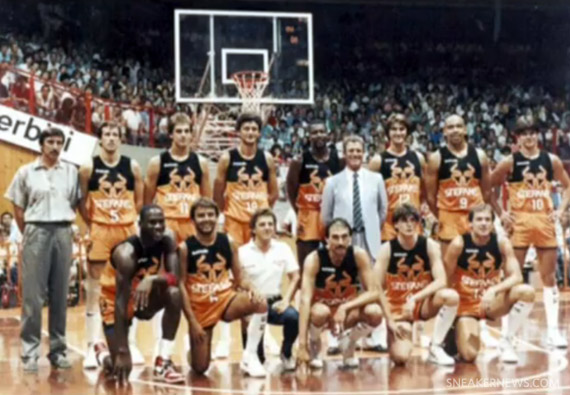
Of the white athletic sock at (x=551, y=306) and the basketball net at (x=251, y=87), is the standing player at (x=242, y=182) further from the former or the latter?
the basketball net at (x=251, y=87)

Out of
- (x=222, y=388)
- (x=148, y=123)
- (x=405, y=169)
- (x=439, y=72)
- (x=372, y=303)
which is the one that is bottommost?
(x=222, y=388)

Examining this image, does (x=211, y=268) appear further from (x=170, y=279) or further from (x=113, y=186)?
(x=113, y=186)

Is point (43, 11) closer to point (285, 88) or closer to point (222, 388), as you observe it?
point (285, 88)

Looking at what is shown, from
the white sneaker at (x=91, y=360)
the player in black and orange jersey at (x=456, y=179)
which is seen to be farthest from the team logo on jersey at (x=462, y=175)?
the white sneaker at (x=91, y=360)

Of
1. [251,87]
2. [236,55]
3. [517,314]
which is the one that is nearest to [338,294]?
[517,314]

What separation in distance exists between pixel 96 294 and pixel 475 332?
9.49 ft

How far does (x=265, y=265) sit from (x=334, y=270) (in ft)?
1.72

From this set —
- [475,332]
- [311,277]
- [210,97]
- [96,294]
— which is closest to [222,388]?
[311,277]

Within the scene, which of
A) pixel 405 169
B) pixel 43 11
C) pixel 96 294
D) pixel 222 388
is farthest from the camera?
pixel 43 11

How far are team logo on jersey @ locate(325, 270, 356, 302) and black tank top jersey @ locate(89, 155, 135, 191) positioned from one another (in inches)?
67.1

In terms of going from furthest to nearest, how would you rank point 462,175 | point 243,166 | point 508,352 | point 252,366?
point 462,175 → point 243,166 → point 508,352 → point 252,366

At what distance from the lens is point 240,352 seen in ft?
25.3

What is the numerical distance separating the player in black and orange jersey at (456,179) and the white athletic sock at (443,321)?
1002 mm

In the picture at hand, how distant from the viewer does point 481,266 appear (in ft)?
23.0
